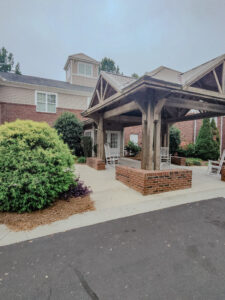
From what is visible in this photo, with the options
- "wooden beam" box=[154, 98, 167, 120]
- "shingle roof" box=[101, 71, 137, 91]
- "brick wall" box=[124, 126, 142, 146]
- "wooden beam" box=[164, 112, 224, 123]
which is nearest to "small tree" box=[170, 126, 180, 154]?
"wooden beam" box=[164, 112, 224, 123]

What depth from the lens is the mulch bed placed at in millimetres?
2869

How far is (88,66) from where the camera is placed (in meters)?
18.1

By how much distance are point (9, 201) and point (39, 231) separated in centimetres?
102

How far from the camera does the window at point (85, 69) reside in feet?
58.1

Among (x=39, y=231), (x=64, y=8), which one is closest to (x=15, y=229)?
(x=39, y=231)

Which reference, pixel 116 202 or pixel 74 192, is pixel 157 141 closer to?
pixel 116 202

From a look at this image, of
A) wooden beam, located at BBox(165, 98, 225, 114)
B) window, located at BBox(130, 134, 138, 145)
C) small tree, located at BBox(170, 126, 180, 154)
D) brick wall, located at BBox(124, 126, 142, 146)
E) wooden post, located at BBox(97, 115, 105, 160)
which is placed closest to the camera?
wooden beam, located at BBox(165, 98, 225, 114)

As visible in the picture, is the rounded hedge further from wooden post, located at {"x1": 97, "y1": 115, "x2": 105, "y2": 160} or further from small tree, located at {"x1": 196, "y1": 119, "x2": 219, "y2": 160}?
small tree, located at {"x1": 196, "y1": 119, "x2": 219, "y2": 160}

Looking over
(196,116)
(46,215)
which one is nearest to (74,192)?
(46,215)

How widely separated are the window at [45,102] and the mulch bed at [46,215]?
11.7 meters

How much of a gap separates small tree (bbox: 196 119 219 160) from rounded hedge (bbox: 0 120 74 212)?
12.0 m

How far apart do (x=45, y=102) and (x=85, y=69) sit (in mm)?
7029

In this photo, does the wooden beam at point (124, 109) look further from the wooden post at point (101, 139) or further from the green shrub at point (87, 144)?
the green shrub at point (87, 144)

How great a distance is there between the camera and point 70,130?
11.2 meters
